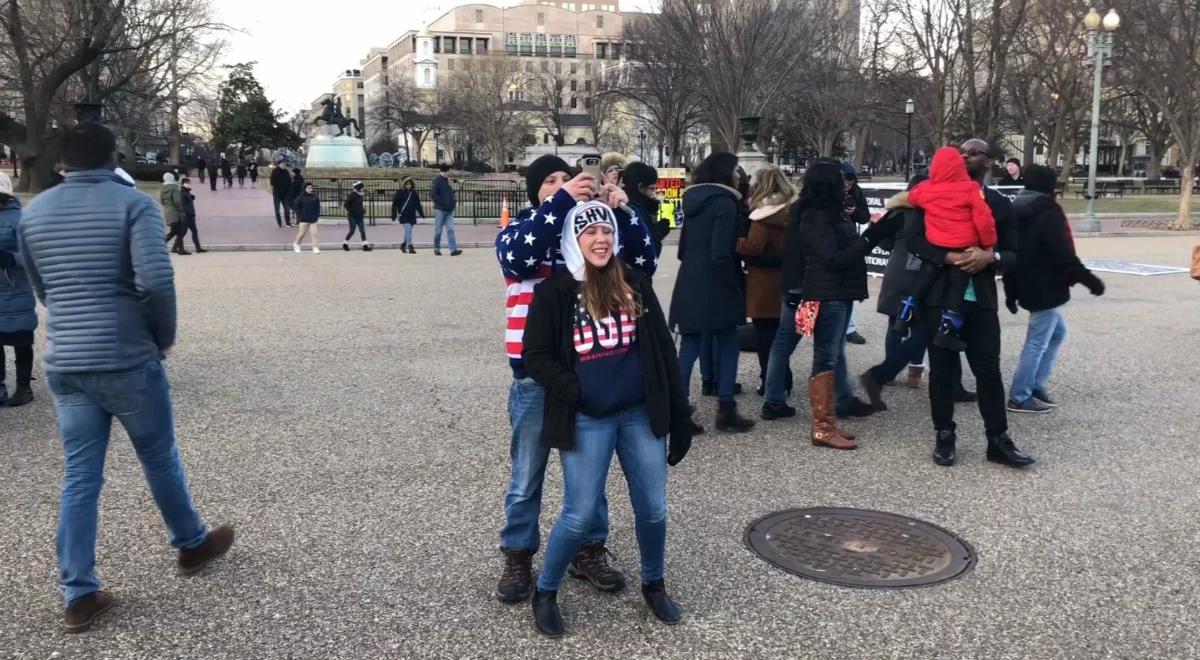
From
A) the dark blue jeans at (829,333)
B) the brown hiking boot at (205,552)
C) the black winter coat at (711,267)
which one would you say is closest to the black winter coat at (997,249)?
the dark blue jeans at (829,333)

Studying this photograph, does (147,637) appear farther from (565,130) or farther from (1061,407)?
(565,130)

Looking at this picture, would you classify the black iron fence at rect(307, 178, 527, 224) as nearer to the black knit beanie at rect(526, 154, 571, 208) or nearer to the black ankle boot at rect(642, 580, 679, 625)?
the black knit beanie at rect(526, 154, 571, 208)

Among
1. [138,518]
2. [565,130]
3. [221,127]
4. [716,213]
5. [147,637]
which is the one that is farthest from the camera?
[565,130]

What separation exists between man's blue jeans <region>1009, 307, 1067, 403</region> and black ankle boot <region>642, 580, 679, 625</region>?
4118 mm

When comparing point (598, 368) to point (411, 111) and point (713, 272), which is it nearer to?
point (713, 272)

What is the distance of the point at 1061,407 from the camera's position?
680 centimetres

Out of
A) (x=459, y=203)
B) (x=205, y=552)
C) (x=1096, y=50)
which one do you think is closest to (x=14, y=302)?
(x=205, y=552)

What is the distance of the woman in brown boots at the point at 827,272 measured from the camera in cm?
560

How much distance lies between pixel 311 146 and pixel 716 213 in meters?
50.8

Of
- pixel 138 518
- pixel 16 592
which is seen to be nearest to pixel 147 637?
pixel 16 592

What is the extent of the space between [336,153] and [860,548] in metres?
51.0

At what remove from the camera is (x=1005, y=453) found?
5.41 m

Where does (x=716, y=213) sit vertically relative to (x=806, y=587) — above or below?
above

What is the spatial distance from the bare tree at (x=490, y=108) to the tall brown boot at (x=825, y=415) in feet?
272
